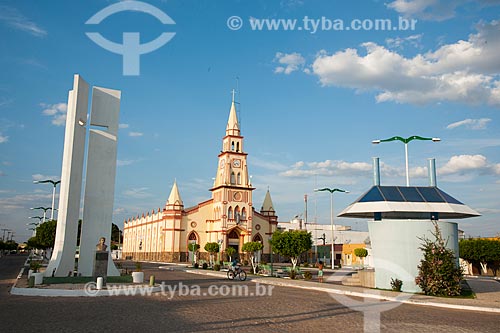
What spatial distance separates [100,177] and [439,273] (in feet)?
61.6

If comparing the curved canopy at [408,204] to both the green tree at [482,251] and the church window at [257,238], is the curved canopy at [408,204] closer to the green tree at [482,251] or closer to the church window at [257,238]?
the green tree at [482,251]

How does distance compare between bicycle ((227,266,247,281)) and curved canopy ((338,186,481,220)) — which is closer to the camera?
curved canopy ((338,186,481,220))

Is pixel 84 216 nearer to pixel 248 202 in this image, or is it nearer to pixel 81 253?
pixel 81 253

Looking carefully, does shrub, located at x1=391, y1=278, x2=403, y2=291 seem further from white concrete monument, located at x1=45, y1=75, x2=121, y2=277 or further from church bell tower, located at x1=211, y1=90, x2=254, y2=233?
church bell tower, located at x1=211, y1=90, x2=254, y2=233

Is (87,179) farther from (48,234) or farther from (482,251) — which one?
(482,251)

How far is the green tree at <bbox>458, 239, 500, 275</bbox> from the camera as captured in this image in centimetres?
4431

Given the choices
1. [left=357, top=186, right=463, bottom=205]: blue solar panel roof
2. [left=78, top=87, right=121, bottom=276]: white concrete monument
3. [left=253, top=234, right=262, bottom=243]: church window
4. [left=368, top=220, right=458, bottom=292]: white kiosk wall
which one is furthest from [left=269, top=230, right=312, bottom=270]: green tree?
[left=253, top=234, right=262, bottom=243]: church window

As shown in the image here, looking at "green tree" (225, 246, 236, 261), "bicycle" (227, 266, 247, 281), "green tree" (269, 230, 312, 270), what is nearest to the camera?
"bicycle" (227, 266, 247, 281)

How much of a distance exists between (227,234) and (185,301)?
4867cm

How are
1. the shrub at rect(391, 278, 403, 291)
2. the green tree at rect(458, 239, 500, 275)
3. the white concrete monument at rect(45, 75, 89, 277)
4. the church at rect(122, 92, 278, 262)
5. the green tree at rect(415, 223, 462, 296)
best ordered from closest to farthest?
1. the green tree at rect(415, 223, 462, 296)
2. the shrub at rect(391, 278, 403, 291)
3. the white concrete monument at rect(45, 75, 89, 277)
4. the green tree at rect(458, 239, 500, 275)
5. the church at rect(122, 92, 278, 262)

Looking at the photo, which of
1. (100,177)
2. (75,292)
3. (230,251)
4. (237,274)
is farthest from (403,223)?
(230,251)

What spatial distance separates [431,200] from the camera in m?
23.8

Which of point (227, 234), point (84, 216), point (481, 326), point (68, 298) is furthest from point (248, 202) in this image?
point (481, 326)

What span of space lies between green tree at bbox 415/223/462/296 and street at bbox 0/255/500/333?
381 centimetres
